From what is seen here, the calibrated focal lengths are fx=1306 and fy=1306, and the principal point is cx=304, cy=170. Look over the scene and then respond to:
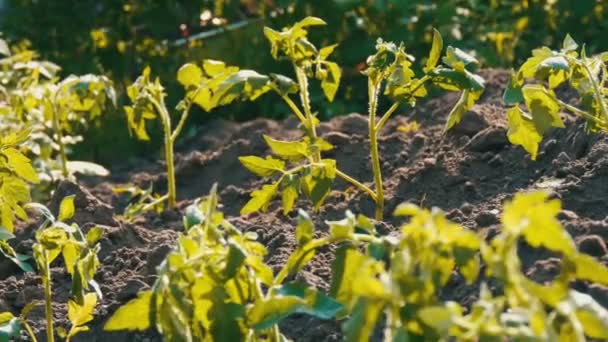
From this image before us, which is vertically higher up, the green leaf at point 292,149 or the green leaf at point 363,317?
the green leaf at point 363,317

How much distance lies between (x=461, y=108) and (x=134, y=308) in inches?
51.3

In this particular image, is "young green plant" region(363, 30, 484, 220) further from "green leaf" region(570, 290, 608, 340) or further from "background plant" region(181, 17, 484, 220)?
"green leaf" region(570, 290, 608, 340)

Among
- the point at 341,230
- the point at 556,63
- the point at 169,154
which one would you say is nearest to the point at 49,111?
the point at 169,154

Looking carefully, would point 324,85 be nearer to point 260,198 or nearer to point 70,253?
point 260,198

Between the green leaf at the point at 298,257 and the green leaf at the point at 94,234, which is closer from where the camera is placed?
the green leaf at the point at 298,257

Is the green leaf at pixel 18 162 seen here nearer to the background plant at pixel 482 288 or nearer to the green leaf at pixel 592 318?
the background plant at pixel 482 288

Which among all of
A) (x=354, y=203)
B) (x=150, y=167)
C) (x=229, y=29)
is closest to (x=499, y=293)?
(x=354, y=203)

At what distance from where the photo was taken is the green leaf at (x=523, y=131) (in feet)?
11.0

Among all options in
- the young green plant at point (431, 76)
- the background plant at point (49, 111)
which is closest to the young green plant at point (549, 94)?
the young green plant at point (431, 76)

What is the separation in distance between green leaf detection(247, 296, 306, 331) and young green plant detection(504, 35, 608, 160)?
1045 mm

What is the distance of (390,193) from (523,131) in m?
0.59

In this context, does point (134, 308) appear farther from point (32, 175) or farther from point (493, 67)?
point (493, 67)

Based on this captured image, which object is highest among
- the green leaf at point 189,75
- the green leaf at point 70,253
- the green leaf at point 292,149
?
the green leaf at point 189,75

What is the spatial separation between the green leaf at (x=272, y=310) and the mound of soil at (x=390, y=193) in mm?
484
